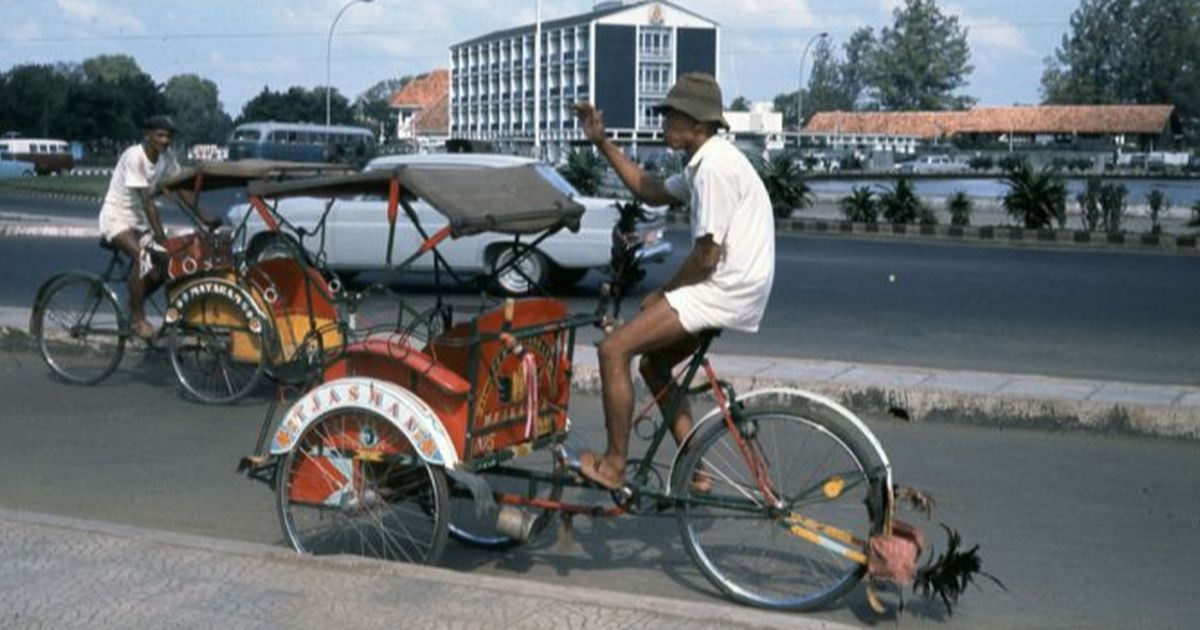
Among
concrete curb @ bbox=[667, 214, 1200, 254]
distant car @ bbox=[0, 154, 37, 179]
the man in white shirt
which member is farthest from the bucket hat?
distant car @ bbox=[0, 154, 37, 179]

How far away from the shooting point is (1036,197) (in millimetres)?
31891

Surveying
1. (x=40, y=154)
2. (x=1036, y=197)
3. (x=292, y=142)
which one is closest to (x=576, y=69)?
(x=292, y=142)

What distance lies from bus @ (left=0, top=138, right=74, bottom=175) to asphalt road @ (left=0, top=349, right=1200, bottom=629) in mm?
68575

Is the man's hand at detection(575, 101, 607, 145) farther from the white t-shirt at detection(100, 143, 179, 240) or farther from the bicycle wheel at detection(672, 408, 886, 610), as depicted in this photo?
the white t-shirt at detection(100, 143, 179, 240)

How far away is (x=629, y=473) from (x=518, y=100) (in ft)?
240

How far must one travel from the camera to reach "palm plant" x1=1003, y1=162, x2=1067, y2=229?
31734 mm

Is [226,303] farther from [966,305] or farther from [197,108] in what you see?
[197,108]

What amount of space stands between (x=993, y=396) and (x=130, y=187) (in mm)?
5958

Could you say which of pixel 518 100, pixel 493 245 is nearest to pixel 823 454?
pixel 493 245

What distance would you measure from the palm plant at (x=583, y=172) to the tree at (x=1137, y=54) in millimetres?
86148

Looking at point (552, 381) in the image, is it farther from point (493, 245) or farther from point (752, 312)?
point (493, 245)

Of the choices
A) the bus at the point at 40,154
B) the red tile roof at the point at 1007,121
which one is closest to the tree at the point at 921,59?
the red tile roof at the point at 1007,121

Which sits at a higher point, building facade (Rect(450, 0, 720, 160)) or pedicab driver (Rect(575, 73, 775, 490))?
building facade (Rect(450, 0, 720, 160))

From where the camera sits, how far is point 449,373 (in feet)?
21.1
